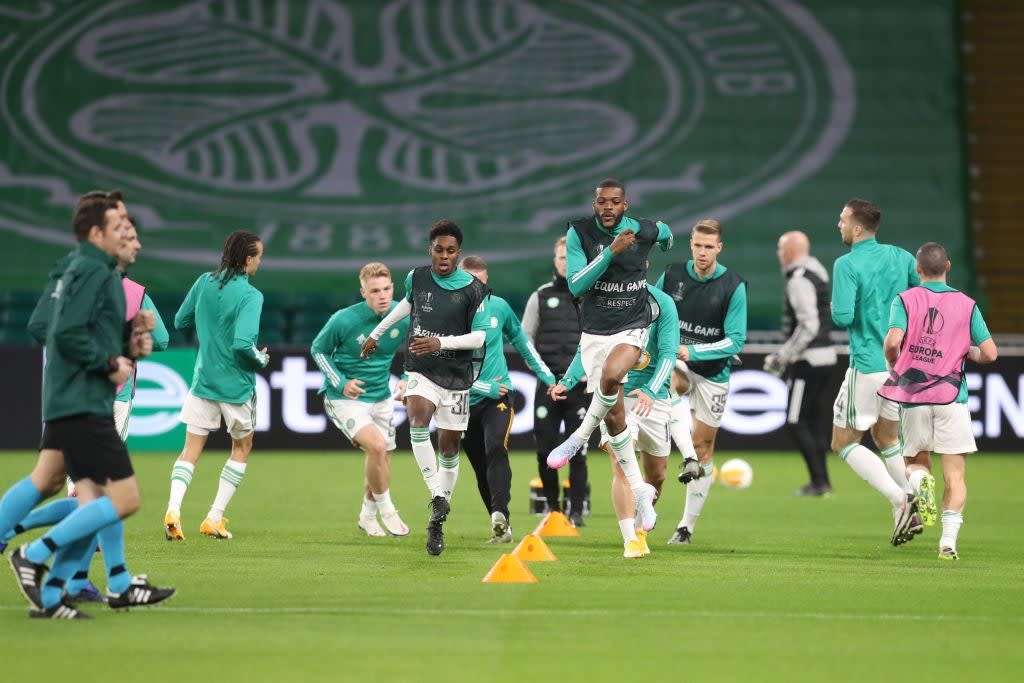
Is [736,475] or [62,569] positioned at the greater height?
[62,569]

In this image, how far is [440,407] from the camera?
32.2 ft

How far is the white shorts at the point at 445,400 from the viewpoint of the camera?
9734 millimetres

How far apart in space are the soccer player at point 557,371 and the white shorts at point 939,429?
2.74 m

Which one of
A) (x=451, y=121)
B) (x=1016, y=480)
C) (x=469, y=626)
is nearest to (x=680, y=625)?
(x=469, y=626)

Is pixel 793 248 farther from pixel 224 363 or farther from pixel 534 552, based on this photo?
pixel 534 552

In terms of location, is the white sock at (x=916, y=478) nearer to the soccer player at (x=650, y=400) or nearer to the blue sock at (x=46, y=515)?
the soccer player at (x=650, y=400)

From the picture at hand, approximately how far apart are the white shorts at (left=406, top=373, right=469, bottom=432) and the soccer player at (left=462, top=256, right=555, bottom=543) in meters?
0.33

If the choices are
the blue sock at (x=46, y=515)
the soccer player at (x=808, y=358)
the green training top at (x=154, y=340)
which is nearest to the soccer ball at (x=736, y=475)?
the soccer player at (x=808, y=358)

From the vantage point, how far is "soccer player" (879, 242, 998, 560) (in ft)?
30.7

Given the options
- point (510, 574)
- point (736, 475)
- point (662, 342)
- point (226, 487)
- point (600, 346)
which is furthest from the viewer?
point (736, 475)

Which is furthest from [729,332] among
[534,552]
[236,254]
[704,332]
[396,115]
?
[396,115]

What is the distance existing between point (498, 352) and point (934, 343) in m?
2.88

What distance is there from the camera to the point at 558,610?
7.22 meters

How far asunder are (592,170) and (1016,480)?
10.8 meters
